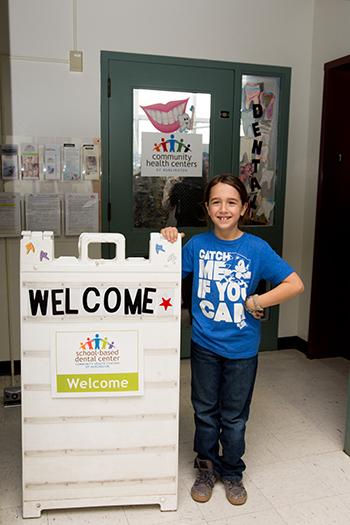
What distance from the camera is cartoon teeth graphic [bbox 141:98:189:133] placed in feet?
11.6

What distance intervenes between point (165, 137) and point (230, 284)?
185 cm

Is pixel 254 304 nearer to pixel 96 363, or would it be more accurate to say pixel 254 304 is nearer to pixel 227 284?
pixel 227 284

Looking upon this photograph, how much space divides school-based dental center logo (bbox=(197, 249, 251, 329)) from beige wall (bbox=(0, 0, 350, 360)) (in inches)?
70.0

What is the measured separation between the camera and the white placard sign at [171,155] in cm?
355

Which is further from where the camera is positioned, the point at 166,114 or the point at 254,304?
the point at 166,114

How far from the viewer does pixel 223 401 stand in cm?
213

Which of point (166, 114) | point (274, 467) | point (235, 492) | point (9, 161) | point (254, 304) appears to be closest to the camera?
point (254, 304)

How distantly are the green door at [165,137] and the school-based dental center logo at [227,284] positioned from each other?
1.65 meters

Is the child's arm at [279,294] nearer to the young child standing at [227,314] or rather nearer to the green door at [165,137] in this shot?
the young child standing at [227,314]

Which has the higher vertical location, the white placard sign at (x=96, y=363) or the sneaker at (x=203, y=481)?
the white placard sign at (x=96, y=363)

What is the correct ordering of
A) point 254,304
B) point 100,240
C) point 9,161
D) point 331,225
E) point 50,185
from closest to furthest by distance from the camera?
point 100,240
point 254,304
point 9,161
point 50,185
point 331,225

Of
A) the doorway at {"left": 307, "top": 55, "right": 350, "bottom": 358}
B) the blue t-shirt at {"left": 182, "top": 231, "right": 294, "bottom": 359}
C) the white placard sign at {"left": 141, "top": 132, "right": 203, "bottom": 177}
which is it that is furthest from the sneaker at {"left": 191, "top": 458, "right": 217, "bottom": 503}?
the white placard sign at {"left": 141, "top": 132, "right": 203, "bottom": 177}

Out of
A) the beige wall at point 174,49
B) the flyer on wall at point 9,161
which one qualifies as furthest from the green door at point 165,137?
the flyer on wall at point 9,161

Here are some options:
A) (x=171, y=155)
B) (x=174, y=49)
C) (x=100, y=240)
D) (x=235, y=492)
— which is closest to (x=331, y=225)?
(x=171, y=155)
